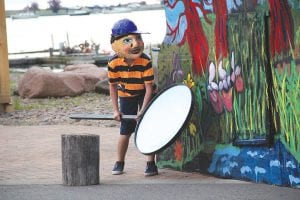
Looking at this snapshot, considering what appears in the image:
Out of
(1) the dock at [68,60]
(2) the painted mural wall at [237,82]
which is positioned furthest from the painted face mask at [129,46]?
(1) the dock at [68,60]

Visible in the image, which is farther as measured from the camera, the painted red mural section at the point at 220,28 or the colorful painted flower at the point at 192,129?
the colorful painted flower at the point at 192,129

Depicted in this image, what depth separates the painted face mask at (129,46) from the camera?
852cm

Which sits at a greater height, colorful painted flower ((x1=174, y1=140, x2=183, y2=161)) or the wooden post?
the wooden post

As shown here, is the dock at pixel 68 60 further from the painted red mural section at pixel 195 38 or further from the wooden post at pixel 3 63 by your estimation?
the painted red mural section at pixel 195 38

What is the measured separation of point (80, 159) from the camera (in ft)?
26.6

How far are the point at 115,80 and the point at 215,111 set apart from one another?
1.25 metres

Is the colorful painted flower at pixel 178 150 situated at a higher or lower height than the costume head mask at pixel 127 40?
lower

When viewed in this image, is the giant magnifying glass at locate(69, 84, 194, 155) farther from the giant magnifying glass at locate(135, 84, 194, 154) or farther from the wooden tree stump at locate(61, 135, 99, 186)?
the wooden tree stump at locate(61, 135, 99, 186)

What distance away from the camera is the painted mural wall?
7301mm

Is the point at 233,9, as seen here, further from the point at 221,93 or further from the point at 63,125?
the point at 63,125

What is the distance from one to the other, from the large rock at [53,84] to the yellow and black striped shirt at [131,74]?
1169 centimetres

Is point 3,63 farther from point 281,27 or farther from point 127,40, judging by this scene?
point 281,27

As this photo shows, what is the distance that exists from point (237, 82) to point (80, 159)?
1.86 metres

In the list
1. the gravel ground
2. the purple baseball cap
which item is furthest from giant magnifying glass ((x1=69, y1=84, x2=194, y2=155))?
the gravel ground
